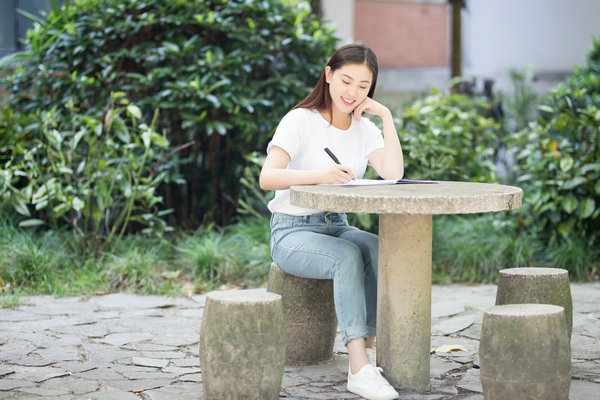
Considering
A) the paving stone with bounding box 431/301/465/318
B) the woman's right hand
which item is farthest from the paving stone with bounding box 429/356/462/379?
the woman's right hand

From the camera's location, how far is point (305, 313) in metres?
3.82

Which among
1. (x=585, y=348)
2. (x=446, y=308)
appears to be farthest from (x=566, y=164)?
(x=585, y=348)

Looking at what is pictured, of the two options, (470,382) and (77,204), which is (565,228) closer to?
(470,382)

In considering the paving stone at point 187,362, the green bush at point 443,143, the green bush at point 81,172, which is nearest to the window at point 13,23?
the green bush at point 81,172

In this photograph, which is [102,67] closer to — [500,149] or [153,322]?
[153,322]

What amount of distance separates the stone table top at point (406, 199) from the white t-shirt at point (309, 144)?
330 millimetres

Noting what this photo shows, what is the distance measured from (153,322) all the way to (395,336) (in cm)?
183

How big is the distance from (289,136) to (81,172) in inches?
124

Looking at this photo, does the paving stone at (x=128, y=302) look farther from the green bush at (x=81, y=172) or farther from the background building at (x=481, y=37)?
the background building at (x=481, y=37)

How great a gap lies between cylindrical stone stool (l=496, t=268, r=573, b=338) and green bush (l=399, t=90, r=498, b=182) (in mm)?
2226

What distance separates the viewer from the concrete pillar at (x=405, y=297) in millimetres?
3324

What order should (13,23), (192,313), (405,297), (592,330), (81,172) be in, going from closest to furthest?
1. (405,297)
2. (592,330)
3. (192,313)
4. (81,172)
5. (13,23)

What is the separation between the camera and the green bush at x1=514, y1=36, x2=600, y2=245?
5.88m

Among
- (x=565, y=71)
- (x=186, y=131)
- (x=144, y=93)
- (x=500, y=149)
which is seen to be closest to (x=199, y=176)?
(x=186, y=131)
